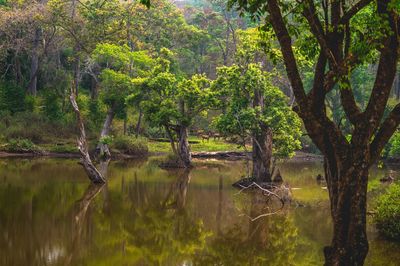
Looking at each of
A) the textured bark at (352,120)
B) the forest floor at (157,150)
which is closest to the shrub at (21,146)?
the forest floor at (157,150)

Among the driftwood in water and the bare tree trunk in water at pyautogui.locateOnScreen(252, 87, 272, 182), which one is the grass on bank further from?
the driftwood in water

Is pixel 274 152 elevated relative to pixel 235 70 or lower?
lower

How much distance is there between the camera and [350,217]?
9.50 meters

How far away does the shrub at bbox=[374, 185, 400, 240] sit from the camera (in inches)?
604

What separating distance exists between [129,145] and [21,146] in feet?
33.1

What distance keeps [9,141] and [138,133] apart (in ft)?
47.8

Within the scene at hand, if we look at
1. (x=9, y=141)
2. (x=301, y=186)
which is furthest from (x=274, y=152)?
(x=9, y=141)

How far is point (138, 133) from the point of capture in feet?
181

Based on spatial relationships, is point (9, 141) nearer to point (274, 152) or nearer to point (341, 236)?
point (274, 152)

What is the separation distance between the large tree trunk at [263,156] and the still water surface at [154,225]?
195 cm

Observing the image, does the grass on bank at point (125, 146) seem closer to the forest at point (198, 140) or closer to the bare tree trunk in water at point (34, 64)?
the forest at point (198, 140)

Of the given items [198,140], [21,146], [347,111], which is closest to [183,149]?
[21,146]

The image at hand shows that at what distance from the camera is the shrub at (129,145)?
48.7 meters

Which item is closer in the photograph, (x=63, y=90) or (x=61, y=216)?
(x=61, y=216)
